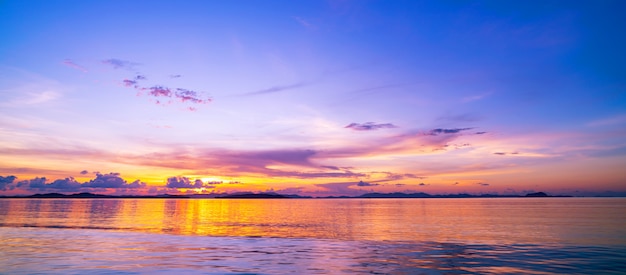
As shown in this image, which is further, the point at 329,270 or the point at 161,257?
the point at 161,257

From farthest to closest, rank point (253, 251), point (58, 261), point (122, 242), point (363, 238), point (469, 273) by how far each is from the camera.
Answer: point (363, 238) → point (122, 242) → point (253, 251) → point (58, 261) → point (469, 273)

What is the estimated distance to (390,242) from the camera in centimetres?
3941

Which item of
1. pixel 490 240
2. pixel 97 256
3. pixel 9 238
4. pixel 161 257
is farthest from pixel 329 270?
pixel 9 238

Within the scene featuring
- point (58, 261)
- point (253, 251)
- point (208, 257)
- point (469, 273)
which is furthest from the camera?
point (253, 251)

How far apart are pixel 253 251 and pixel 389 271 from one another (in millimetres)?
13293

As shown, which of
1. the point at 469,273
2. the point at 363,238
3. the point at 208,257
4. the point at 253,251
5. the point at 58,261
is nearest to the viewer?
the point at 469,273

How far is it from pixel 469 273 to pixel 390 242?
51.3ft

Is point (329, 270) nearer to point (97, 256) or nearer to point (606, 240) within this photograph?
point (97, 256)

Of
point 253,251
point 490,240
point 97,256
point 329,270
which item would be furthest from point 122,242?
point 490,240

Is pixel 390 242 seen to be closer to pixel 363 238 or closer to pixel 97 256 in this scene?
pixel 363 238

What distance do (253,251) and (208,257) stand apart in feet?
14.6

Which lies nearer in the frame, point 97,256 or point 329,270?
point 329,270

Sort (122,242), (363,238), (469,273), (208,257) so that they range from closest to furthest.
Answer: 1. (469,273)
2. (208,257)
3. (122,242)
4. (363,238)

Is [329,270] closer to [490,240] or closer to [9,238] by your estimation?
[490,240]
